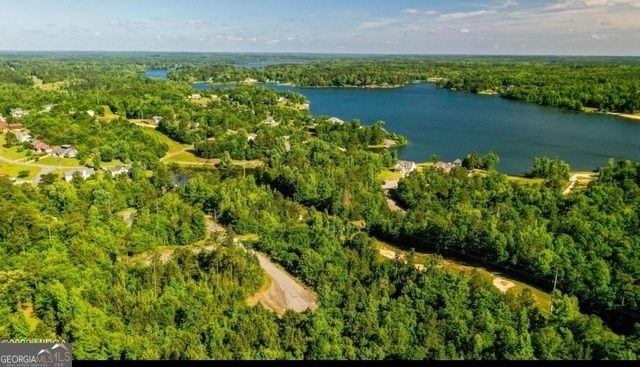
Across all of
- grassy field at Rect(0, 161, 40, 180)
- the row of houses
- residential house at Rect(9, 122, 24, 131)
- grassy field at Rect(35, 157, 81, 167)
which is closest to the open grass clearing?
grassy field at Rect(0, 161, 40, 180)

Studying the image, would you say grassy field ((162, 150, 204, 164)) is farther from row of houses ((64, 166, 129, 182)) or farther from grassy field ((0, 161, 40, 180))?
grassy field ((0, 161, 40, 180))

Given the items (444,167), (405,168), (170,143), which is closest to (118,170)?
(170,143)

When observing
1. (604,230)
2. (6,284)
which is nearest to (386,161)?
(604,230)

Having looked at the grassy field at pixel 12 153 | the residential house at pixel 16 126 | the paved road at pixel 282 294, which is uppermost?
the residential house at pixel 16 126

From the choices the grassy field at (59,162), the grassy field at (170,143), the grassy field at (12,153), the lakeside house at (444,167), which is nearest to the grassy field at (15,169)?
the grassy field at (59,162)

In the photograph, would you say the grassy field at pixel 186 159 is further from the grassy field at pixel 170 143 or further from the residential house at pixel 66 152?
the residential house at pixel 66 152

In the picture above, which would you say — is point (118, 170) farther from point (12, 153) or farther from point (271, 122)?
point (271, 122)

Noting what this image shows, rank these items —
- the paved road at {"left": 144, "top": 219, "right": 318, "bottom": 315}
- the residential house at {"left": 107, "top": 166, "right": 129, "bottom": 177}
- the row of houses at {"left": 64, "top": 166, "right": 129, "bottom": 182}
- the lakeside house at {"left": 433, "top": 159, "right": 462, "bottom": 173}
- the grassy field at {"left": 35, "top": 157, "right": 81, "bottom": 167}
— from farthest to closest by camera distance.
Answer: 1. the grassy field at {"left": 35, "top": 157, "right": 81, "bottom": 167}
2. the lakeside house at {"left": 433, "top": 159, "right": 462, "bottom": 173}
3. the residential house at {"left": 107, "top": 166, "right": 129, "bottom": 177}
4. the row of houses at {"left": 64, "top": 166, "right": 129, "bottom": 182}
5. the paved road at {"left": 144, "top": 219, "right": 318, "bottom": 315}
